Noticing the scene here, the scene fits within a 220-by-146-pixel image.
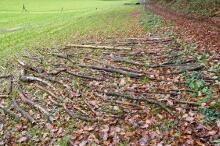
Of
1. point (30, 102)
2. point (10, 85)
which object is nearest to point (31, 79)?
point (10, 85)

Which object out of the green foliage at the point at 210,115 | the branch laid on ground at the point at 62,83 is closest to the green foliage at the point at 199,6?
the branch laid on ground at the point at 62,83

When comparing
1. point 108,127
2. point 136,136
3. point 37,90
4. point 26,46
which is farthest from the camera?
point 26,46

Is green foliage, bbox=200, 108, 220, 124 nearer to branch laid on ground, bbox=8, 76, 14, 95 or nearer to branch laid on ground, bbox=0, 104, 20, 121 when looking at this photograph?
branch laid on ground, bbox=0, 104, 20, 121

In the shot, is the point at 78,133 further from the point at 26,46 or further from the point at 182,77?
the point at 26,46

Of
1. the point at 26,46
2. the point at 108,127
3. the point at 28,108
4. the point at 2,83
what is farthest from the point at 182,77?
the point at 26,46

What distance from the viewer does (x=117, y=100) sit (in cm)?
1115

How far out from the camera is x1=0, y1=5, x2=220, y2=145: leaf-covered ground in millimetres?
9094

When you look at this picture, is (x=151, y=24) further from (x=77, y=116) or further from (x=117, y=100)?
(x=77, y=116)

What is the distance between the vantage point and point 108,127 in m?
9.53

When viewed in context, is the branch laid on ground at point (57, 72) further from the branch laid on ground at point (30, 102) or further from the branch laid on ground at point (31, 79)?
the branch laid on ground at point (30, 102)

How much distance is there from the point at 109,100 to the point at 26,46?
43.7 feet

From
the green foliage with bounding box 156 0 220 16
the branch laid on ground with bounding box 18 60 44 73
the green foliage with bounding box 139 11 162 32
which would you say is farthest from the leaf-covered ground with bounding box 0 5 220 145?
the green foliage with bounding box 156 0 220 16

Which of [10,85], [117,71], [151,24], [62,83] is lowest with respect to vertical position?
[10,85]

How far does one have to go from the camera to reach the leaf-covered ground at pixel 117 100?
909 cm
